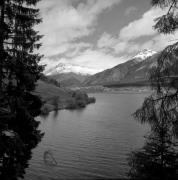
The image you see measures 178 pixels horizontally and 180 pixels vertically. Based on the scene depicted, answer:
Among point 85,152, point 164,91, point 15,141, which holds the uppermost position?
point 164,91

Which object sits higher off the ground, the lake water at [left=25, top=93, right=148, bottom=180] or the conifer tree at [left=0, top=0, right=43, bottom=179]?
the conifer tree at [left=0, top=0, right=43, bottom=179]

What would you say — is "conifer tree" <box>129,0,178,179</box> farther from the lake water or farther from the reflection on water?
the lake water

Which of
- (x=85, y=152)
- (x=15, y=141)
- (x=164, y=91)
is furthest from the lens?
(x=85, y=152)

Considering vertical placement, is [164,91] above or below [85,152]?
above

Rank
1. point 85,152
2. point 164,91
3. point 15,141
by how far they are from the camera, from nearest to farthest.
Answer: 1. point 164,91
2. point 15,141
3. point 85,152

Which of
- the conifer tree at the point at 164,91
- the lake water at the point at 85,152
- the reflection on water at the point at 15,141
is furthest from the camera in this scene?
the lake water at the point at 85,152

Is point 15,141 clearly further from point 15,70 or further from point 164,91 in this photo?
point 164,91

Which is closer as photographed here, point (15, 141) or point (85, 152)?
point (15, 141)

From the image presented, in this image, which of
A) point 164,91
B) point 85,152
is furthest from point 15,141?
point 85,152

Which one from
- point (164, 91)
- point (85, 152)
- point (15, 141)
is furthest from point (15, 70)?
point (85, 152)

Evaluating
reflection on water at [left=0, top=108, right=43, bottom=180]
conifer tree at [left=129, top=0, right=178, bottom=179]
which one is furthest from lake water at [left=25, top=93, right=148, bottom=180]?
conifer tree at [left=129, top=0, right=178, bottom=179]

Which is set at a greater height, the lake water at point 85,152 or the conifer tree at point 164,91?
the conifer tree at point 164,91

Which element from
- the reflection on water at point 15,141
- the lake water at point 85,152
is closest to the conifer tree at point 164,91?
the reflection on water at point 15,141

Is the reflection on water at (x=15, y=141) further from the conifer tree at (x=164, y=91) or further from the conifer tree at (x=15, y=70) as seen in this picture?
the conifer tree at (x=164, y=91)
